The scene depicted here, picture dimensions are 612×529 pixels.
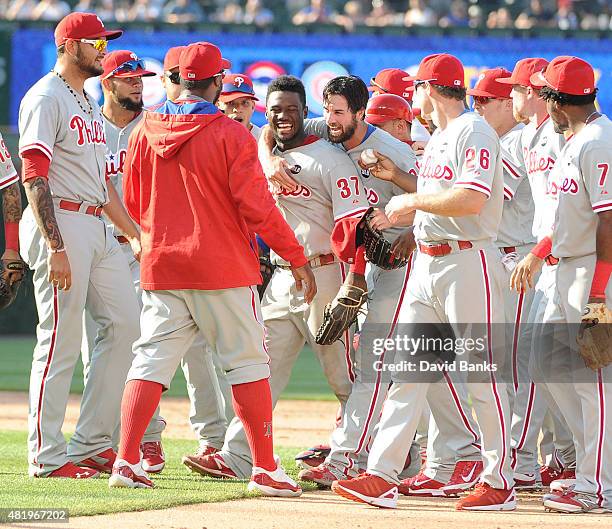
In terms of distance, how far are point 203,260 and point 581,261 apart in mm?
1660

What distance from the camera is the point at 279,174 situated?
6.08 m

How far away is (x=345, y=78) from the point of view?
241 inches

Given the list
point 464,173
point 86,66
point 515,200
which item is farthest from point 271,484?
point 86,66

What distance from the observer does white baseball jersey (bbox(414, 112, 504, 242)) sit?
5180mm

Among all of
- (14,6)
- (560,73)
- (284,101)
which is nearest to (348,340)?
(284,101)

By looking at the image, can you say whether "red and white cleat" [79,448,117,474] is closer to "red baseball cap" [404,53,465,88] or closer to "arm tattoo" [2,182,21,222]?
"arm tattoo" [2,182,21,222]

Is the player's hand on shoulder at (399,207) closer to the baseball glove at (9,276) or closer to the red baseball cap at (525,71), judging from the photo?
the red baseball cap at (525,71)

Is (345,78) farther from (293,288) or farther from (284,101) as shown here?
(293,288)

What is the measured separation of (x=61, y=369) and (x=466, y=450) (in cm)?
199

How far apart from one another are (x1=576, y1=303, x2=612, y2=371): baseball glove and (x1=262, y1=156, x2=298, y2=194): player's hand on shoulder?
5.35 ft

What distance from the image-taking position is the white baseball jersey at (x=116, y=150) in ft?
22.3

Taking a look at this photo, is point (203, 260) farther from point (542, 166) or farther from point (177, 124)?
point (542, 166)

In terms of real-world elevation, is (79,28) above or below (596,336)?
above

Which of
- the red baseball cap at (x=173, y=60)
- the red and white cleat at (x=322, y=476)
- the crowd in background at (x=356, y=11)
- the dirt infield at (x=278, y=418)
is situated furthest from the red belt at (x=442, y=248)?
the crowd in background at (x=356, y=11)
